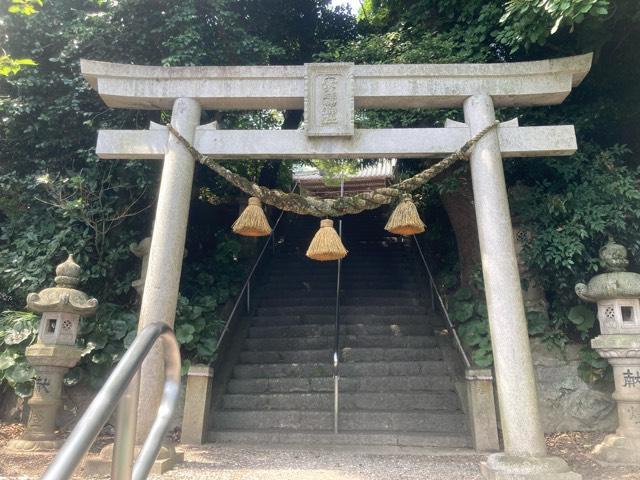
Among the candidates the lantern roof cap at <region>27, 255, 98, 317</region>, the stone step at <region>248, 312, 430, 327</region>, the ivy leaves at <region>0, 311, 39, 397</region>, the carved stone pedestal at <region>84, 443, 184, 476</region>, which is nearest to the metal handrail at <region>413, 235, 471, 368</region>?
the stone step at <region>248, 312, 430, 327</region>

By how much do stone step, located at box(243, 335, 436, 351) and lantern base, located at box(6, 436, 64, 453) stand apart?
265cm

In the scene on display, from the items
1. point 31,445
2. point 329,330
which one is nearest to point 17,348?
point 31,445

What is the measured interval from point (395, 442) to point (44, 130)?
5806mm

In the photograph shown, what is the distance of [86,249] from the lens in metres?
5.76

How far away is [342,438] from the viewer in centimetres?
482

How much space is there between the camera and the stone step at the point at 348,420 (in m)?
5.04

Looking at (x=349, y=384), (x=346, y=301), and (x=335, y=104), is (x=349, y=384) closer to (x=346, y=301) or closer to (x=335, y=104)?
(x=346, y=301)

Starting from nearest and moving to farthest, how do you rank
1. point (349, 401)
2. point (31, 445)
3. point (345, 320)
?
1. point (31, 445)
2. point (349, 401)
3. point (345, 320)

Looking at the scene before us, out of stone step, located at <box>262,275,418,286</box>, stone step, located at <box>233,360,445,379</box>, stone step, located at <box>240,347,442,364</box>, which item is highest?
stone step, located at <box>262,275,418,286</box>

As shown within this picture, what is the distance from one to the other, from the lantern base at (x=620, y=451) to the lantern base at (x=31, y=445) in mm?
5159

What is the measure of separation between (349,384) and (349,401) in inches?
11.4

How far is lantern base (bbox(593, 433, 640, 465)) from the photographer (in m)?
4.11

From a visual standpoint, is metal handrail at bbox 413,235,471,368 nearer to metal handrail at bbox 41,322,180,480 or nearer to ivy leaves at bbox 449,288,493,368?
ivy leaves at bbox 449,288,493,368

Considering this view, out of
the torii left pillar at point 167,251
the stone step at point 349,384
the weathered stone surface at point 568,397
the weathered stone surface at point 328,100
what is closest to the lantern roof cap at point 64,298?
the torii left pillar at point 167,251
